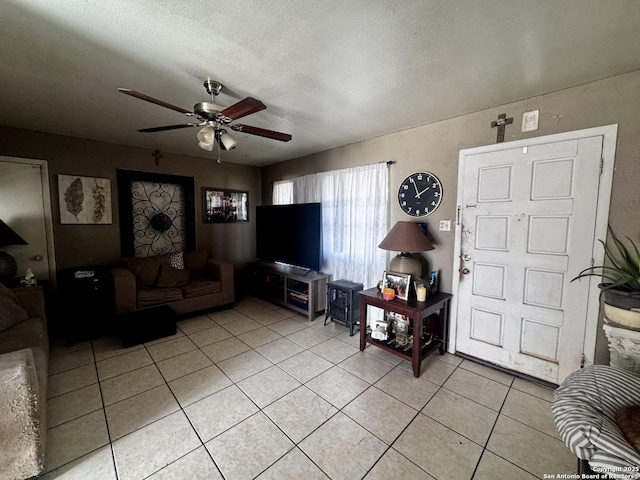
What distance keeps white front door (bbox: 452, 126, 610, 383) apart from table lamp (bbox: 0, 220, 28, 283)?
4.39 m

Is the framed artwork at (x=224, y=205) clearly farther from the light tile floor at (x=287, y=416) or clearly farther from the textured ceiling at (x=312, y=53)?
the light tile floor at (x=287, y=416)

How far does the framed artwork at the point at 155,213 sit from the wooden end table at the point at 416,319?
3.14 meters

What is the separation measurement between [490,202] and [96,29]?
9.82ft

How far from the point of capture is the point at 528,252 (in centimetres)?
210

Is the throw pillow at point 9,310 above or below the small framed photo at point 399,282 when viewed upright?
below

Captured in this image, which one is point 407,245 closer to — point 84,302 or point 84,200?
point 84,302

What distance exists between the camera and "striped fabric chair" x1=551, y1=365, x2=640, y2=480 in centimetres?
89

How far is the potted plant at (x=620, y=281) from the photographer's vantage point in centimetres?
153

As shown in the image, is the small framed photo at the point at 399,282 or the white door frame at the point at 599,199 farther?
the small framed photo at the point at 399,282

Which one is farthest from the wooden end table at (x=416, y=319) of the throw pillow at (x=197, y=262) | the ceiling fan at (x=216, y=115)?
the throw pillow at (x=197, y=262)

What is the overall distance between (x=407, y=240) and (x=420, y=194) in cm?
67

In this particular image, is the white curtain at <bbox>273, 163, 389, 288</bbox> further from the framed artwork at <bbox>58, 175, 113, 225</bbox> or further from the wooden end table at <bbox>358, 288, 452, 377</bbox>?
the framed artwork at <bbox>58, 175, 113, 225</bbox>

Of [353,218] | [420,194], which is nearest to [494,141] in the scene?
[420,194]

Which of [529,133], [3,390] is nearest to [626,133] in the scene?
[529,133]
